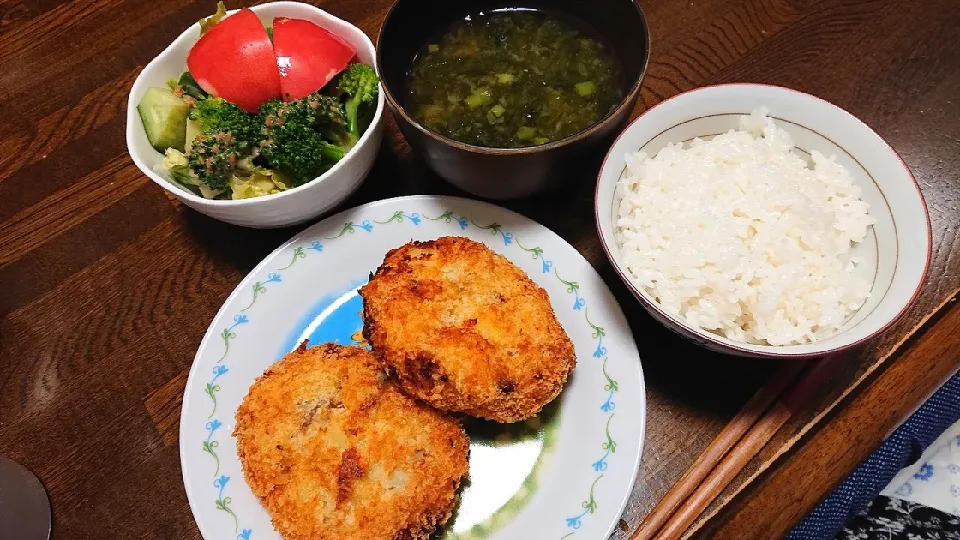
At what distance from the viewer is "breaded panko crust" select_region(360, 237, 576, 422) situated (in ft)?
5.82

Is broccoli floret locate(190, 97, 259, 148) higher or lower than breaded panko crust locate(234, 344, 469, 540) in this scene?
higher

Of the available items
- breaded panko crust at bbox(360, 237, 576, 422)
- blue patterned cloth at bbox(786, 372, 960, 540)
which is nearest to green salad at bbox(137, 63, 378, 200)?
breaded panko crust at bbox(360, 237, 576, 422)

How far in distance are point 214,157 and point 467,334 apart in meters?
0.96

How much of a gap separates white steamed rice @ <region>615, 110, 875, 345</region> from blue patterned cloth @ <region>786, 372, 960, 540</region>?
1.24 ft

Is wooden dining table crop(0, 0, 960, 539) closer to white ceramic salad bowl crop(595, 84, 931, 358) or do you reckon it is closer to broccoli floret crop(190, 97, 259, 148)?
white ceramic salad bowl crop(595, 84, 931, 358)

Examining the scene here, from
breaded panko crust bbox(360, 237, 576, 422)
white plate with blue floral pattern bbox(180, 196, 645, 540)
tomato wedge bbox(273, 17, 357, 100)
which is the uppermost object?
tomato wedge bbox(273, 17, 357, 100)

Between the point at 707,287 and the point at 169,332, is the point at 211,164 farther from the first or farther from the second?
the point at 707,287

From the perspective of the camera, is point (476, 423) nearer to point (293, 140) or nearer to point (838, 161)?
point (293, 140)

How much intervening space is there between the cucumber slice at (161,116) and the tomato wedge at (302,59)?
0.35 m

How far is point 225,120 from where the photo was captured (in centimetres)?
207

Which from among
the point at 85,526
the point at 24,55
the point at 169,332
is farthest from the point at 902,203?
the point at 24,55

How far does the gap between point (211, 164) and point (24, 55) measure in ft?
4.43

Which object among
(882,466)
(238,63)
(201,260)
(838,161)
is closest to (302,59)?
(238,63)

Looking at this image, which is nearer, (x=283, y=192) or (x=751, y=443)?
(x=751, y=443)
